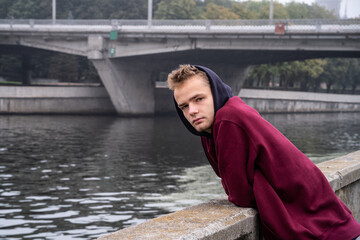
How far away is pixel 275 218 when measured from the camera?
2.90 m

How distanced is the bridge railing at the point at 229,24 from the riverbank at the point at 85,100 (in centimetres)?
531

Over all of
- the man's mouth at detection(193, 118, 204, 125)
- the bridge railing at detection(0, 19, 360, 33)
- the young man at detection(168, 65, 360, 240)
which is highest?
the bridge railing at detection(0, 19, 360, 33)

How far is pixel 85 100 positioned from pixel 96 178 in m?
30.2

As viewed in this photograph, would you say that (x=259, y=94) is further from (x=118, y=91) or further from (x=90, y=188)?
(x=90, y=188)

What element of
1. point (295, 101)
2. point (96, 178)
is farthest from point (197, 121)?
point (295, 101)

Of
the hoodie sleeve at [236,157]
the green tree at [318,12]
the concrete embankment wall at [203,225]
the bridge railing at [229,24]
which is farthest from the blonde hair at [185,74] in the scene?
the green tree at [318,12]

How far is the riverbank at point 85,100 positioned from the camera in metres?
41.2

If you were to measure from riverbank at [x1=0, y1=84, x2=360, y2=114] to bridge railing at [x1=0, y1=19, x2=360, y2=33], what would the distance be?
17.4 feet

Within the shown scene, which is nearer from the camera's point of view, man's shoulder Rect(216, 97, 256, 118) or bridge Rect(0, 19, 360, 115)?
man's shoulder Rect(216, 97, 256, 118)

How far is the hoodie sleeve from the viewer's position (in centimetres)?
300

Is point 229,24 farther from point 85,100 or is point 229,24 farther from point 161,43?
point 85,100

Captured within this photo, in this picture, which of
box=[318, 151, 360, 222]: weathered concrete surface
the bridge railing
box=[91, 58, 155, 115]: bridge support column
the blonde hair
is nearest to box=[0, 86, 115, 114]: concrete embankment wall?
box=[91, 58, 155, 115]: bridge support column

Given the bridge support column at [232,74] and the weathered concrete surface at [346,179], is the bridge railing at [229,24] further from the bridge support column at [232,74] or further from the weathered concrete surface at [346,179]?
the weathered concrete surface at [346,179]

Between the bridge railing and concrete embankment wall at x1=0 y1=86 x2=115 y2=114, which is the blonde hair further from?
concrete embankment wall at x1=0 y1=86 x2=115 y2=114
